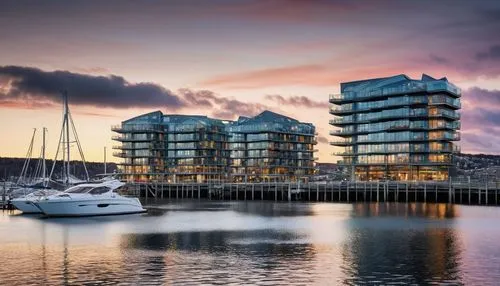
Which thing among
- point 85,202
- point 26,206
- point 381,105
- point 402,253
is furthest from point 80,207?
point 381,105

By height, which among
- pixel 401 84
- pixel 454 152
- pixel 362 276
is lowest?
pixel 362 276

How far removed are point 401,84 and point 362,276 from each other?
129184mm

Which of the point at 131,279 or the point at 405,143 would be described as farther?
the point at 405,143

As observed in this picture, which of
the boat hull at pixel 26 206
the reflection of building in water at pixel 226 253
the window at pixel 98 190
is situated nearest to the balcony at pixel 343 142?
the window at pixel 98 190

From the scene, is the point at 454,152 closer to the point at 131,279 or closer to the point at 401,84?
the point at 401,84

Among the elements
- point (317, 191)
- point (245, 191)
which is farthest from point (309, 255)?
point (245, 191)

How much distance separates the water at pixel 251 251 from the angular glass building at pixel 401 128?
80.5 m

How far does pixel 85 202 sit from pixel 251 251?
38128 mm

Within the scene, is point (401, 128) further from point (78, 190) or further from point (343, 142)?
point (78, 190)

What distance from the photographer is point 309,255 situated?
4728cm

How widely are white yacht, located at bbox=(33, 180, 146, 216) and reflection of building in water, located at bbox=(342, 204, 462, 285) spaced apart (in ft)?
98.9

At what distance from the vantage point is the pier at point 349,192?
4592 inches

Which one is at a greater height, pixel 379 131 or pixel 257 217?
pixel 379 131

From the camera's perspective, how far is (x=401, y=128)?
6324 inches
